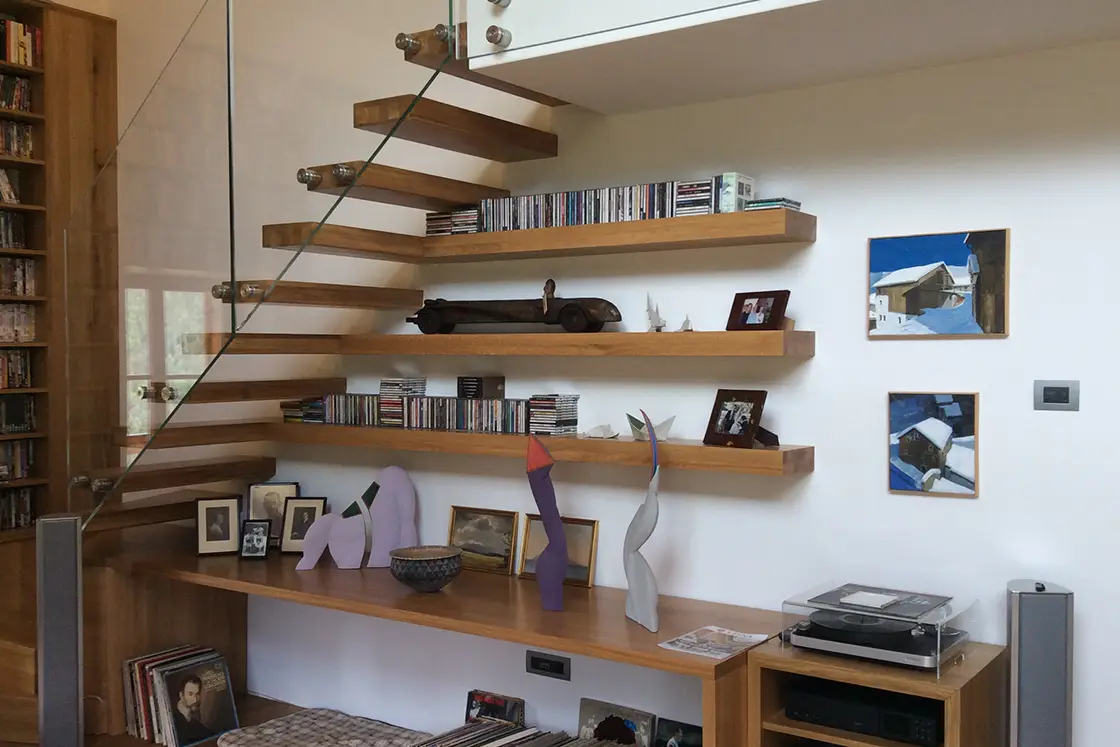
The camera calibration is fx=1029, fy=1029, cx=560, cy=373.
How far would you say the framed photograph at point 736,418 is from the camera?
2.72 metres

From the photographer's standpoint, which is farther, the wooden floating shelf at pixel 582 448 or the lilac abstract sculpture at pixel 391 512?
the lilac abstract sculpture at pixel 391 512

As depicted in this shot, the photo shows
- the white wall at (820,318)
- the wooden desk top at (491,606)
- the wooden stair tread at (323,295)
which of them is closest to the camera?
the white wall at (820,318)

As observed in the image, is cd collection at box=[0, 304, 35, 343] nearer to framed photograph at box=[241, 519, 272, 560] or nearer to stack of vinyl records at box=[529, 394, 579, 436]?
framed photograph at box=[241, 519, 272, 560]

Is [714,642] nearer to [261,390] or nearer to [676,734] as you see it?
[676,734]

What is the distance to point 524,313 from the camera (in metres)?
3.13

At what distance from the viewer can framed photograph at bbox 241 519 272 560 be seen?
358 cm

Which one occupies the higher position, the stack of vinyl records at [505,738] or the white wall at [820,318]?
the white wall at [820,318]

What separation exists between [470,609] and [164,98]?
1793 millimetres

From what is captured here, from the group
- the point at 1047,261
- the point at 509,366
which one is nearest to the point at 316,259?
the point at 509,366

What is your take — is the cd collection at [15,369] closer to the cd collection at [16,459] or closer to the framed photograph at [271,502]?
the cd collection at [16,459]

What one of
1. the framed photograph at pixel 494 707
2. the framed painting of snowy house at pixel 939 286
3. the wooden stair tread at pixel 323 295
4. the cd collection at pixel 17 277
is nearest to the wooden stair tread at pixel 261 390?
the wooden stair tread at pixel 323 295

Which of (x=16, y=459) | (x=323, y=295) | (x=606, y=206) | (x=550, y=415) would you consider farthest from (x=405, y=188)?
(x=16, y=459)

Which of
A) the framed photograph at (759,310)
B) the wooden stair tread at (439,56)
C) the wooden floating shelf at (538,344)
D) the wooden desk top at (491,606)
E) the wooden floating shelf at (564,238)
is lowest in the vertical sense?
the wooden desk top at (491,606)

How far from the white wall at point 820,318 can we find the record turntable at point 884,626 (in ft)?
0.62
